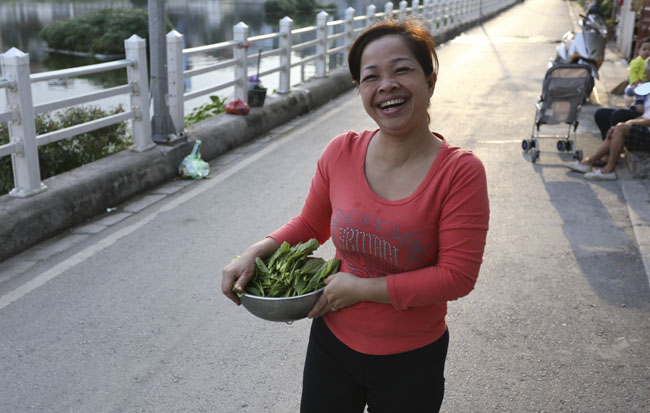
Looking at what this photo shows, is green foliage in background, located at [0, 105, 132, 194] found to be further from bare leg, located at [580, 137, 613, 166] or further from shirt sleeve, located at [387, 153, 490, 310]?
shirt sleeve, located at [387, 153, 490, 310]

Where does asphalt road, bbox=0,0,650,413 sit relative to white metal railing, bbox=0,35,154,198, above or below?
below

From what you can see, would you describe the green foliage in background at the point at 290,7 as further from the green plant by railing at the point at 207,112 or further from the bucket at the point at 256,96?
the bucket at the point at 256,96

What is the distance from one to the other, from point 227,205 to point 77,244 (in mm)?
1640

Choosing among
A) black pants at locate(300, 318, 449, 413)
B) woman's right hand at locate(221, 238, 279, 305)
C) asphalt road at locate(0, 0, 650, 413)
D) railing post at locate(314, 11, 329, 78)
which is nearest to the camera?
black pants at locate(300, 318, 449, 413)

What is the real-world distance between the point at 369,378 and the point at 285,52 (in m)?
10.7

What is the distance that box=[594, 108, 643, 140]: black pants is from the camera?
8711 mm

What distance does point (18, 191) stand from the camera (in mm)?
6129

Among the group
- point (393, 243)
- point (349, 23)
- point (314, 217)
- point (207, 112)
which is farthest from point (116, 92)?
point (349, 23)

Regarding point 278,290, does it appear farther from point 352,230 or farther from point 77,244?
point 77,244

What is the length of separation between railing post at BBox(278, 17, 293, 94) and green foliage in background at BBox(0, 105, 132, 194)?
3397mm

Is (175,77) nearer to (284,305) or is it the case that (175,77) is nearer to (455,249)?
(284,305)

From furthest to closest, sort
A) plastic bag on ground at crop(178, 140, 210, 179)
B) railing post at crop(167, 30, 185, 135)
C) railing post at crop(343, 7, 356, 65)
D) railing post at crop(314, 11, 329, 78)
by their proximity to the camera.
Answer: railing post at crop(343, 7, 356, 65)
railing post at crop(314, 11, 329, 78)
railing post at crop(167, 30, 185, 135)
plastic bag on ground at crop(178, 140, 210, 179)

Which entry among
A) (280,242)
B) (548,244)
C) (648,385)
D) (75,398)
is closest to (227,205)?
(548,244)

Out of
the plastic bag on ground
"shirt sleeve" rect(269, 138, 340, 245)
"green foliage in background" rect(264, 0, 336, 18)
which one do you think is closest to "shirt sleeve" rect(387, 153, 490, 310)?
"shirt sleeve" rect(269, 138, 340, 245)
